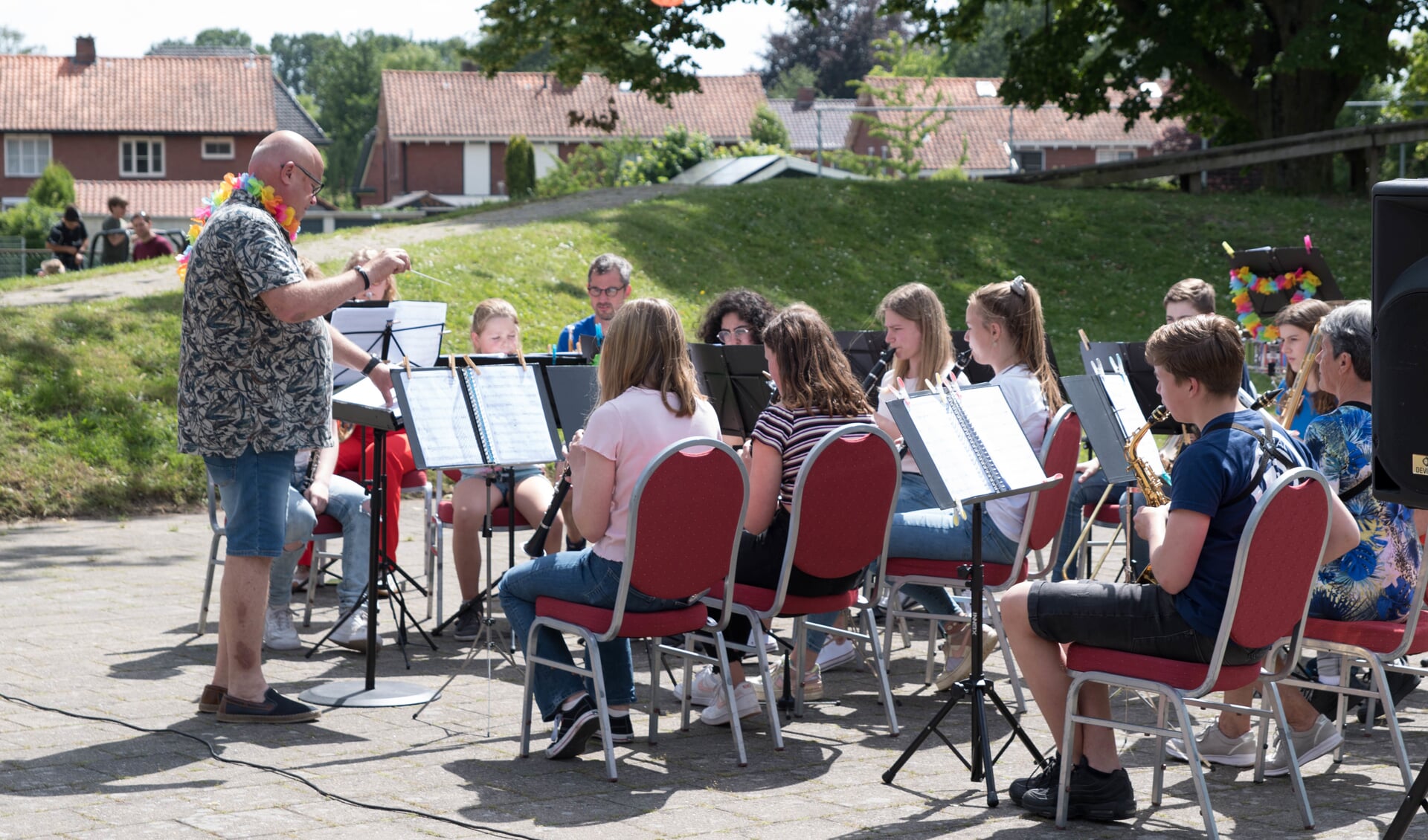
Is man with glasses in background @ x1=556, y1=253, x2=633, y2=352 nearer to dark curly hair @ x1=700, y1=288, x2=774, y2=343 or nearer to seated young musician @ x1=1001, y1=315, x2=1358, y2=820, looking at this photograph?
dark curly hair @ x1=700, y1=288, x2=774, y2=343

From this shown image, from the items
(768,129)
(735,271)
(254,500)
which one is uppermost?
(768,129)

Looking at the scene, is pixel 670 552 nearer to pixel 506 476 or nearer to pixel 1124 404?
pixel 1124 404

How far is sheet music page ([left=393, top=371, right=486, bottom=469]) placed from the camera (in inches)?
205

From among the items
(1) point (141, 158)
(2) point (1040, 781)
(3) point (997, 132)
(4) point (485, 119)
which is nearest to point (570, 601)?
(2) point (1040, 781)

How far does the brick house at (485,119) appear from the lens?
195 feet

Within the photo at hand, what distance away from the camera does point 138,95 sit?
174ft

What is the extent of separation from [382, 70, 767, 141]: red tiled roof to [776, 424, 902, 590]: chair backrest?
177 ft

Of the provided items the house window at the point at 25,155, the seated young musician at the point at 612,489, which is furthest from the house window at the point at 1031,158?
the seated young musician at the point at 612,489

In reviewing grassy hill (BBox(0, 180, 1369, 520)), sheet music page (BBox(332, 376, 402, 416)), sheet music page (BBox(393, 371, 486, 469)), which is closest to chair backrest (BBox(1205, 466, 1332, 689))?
sheet music page (BBox(393, 371, 486, 469))

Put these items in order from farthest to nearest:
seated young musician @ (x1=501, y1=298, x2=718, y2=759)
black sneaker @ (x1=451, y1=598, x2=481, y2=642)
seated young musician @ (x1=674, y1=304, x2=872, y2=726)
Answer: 1. black sneaker @ (x1=451, y1=598, x2=481, y2=642)
2. seated young musician @ (x1=674, y1=304, x2=872, y2=726)
3. seated young musician @ (x1=501, y1=298, x2=718, y2=759)

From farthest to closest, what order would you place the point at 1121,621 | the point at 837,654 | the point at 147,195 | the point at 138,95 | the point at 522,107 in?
the point at 522,107
the point at 138,95
the point at 147,195
the point at 837,654
the point at 1121,621

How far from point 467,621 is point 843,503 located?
264cm

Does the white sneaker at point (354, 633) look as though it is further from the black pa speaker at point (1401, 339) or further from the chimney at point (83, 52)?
the chimney at point (83, 52)

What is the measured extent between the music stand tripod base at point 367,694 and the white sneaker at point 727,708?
1.11 m
